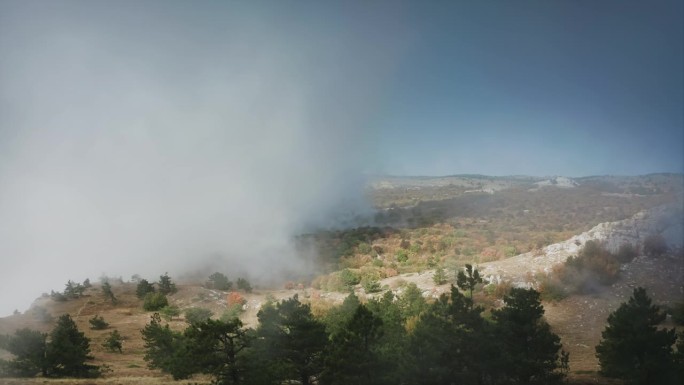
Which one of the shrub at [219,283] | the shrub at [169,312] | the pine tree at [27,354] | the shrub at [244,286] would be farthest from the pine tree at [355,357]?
the shrub at [219,283]

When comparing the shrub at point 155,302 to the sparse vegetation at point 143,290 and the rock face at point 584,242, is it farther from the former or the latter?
the rock face at point 584,242

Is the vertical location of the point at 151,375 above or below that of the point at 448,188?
below

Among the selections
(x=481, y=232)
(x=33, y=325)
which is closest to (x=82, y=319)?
(x=33, y=325)

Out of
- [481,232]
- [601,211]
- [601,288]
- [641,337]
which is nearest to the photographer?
[641,337]

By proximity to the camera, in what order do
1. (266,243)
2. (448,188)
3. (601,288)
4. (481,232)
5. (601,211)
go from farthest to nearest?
(448,188) → (601,211) → (266,243) → (481,232) → (601,288)

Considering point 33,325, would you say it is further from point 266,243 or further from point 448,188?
point 448,188

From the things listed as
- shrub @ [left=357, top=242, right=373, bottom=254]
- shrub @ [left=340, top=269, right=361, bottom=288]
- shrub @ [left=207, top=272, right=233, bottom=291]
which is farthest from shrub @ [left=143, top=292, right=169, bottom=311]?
shrub @ [left=357, top=242, right=373, bottom=254]

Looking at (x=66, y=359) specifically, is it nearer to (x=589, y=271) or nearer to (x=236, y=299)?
(x=236, y=299)
